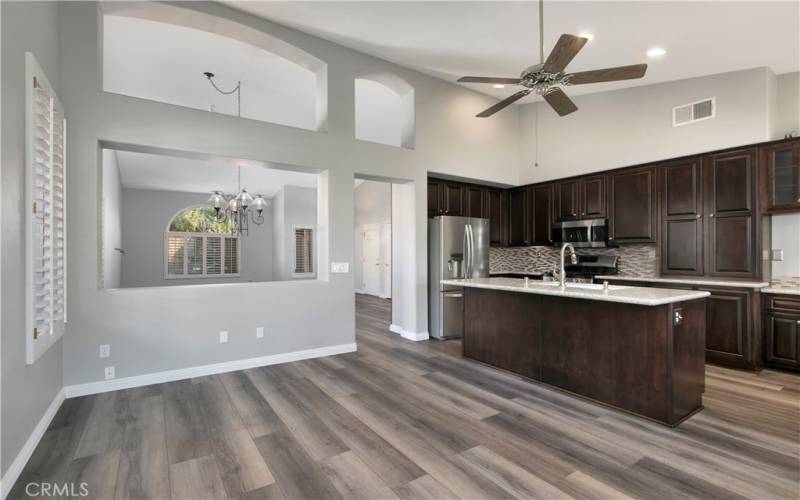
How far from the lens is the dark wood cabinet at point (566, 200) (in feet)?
18.2

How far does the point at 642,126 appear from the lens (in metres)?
5.00

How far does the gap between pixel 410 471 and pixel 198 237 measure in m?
10.4

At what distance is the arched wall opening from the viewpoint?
3.66 meters

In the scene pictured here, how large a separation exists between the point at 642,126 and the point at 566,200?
1.32 m

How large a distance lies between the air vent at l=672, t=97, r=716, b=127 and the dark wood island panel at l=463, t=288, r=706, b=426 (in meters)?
2.75

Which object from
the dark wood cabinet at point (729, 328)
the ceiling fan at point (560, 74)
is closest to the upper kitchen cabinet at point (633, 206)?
the dark wood cabinet at point (729, 328)

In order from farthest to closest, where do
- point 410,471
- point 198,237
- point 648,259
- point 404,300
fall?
point 198,237
point 404,300
point 648,259
point 410,471

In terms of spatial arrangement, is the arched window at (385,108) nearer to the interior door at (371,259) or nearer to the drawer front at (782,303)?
the interior door at (371,259)

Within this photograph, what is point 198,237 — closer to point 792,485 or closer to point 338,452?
point 338,452

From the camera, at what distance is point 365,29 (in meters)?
3.93

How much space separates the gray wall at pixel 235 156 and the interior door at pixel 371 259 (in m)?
5.14

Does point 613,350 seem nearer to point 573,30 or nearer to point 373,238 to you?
point 573,30

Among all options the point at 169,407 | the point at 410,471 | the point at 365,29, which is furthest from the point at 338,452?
the point at 365,29

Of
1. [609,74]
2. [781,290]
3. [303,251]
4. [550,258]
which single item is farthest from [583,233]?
[303,251]
